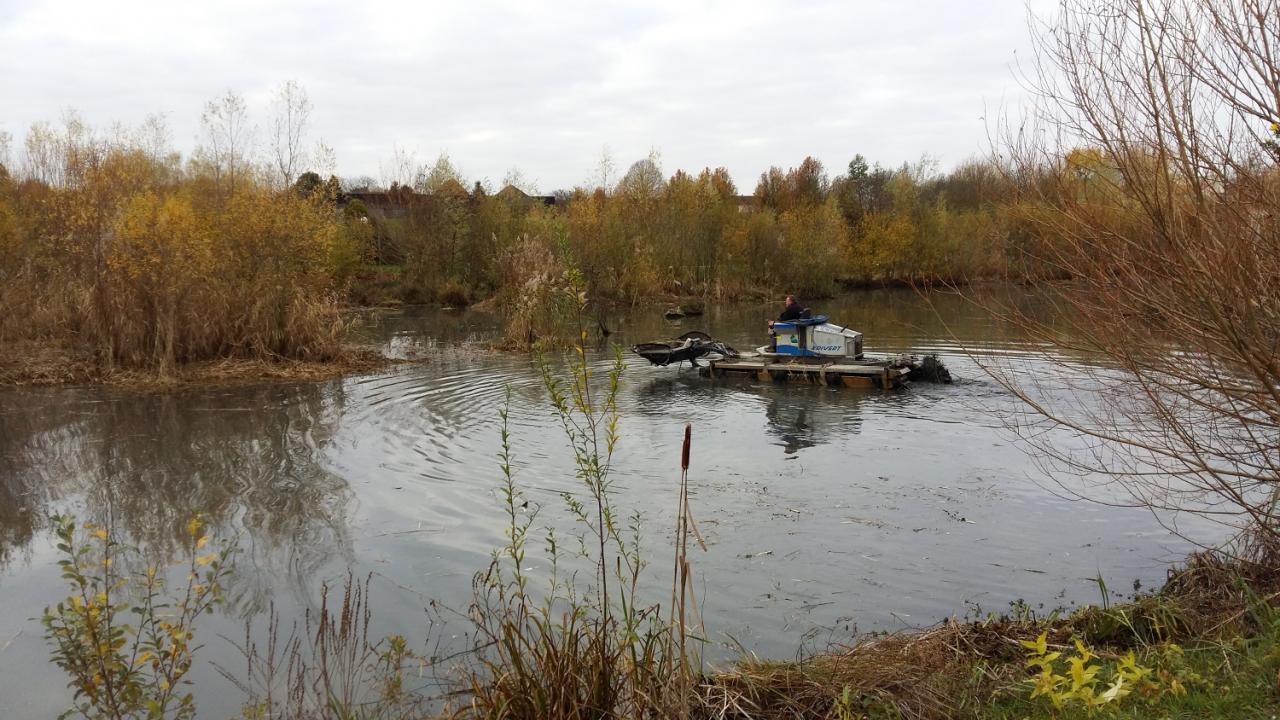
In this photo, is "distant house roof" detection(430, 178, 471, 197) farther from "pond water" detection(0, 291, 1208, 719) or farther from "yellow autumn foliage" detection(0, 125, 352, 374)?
"pond water" detection(0, 291, 1208, 719)

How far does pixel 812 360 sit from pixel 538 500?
31.7 ft

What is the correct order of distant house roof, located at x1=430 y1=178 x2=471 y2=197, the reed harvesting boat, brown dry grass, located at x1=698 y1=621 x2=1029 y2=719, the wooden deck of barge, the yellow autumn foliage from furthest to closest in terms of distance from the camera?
1. distant house roof, located at x1=430 y1=178 x2=471 y2=197
2. the yellow autumn foliage
3. the reed harvesting boat
4. the wooden deck of barge
5. brown dry grass, located at x1=698 y1=621 x2=1029 y2=719

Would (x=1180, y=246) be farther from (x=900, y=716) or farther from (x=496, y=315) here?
(x=496, y=315)

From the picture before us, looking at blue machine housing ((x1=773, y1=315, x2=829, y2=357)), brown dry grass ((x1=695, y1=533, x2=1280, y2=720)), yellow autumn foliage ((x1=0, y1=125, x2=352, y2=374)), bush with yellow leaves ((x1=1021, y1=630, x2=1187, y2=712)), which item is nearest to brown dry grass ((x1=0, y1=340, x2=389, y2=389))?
yellow autumn foliage ((x1=0, y1=125, x2=352, y2=374))

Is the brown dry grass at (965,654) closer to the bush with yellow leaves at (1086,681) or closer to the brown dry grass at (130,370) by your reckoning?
the bush with yellow leaves at (1086,681)

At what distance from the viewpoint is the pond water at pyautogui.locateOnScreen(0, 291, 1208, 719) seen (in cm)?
634

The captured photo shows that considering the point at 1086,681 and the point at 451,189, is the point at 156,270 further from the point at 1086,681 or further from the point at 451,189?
the point at 451,189

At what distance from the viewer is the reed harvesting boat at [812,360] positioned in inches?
639

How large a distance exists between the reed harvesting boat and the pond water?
58 centimetres

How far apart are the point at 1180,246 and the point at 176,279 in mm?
17829

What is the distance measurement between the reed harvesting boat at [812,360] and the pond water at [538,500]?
0.58 meters

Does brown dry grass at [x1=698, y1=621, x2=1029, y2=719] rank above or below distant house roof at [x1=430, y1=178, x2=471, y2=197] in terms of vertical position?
below

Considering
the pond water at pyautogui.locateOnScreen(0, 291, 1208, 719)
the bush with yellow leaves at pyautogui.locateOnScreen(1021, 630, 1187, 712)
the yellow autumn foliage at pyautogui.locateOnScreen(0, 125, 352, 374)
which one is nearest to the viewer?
the bush with yellow leaves at pyautogui.locateOnScreen(1021, 630, 1187, 712)

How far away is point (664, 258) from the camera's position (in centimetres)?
4662
